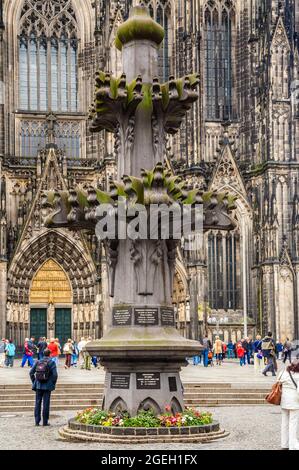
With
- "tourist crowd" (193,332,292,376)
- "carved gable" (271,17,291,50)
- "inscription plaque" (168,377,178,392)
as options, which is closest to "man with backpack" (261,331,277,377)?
"tourist crowd" (193,332,292,376)

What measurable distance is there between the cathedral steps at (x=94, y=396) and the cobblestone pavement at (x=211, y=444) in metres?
1.07

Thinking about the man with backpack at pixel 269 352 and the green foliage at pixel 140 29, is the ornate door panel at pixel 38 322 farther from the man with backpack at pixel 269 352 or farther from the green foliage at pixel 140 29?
the green foliage at pixel 140 29

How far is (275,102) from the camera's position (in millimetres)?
46781

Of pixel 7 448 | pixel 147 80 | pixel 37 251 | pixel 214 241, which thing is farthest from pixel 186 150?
pixel 7 448

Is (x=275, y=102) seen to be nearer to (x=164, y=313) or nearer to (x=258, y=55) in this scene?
(x=258, y=55)

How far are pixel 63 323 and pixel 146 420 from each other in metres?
33.1

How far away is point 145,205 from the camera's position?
48.9 feet

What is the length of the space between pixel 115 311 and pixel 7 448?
9.78 ft

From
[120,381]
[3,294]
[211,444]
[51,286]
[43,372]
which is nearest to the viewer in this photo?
[211,444]

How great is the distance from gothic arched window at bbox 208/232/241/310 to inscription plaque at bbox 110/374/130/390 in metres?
32.0

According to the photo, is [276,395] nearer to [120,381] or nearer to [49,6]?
[120,381]

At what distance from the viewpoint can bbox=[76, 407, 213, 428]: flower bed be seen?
47.4 ft

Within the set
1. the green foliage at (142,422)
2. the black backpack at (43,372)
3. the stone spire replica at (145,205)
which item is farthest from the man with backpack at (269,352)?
the green foliage at (142,422)

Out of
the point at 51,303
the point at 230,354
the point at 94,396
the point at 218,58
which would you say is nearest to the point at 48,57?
the point at 218,58
